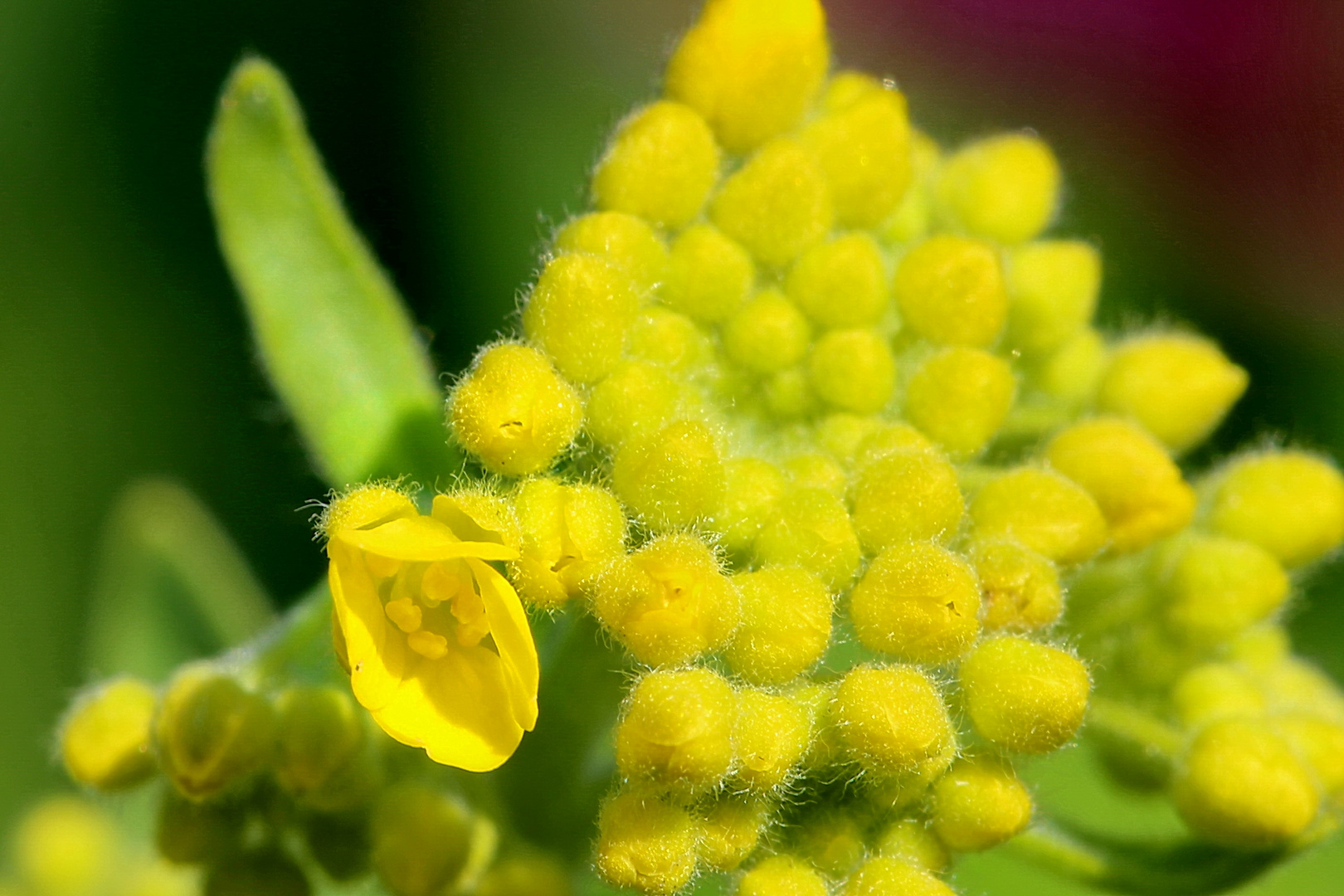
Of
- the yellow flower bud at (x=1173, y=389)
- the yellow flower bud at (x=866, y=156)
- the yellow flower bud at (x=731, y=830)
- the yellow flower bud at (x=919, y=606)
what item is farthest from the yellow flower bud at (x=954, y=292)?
the yellow flower bud at (x=731, y=830)

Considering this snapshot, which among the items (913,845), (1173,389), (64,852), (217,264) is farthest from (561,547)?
(217,264)

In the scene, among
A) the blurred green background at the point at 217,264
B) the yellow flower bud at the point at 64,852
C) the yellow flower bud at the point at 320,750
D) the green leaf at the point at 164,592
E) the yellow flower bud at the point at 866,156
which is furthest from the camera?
the blurred green background at the point at 217,264

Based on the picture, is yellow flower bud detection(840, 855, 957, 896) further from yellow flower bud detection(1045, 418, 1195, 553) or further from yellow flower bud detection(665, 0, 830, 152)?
yellow flower bud detection(665, 0, 830, 152)

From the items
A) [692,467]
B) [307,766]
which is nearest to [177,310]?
[307,766]

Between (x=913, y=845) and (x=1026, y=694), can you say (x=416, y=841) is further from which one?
(x=1026, y=694)

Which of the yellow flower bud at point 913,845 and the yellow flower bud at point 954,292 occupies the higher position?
the yellow flower bud at point 954,292

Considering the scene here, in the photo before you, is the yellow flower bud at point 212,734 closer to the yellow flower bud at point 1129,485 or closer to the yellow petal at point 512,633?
the yellow petal at point 512,633
